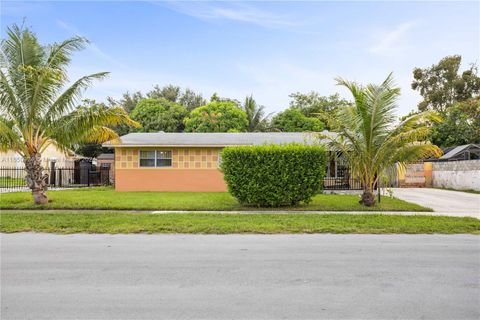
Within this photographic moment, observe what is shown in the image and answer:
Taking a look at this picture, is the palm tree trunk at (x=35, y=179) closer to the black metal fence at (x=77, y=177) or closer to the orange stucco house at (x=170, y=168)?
the orange stucco house at (x=170, y=168)

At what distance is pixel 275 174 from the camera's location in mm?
13336

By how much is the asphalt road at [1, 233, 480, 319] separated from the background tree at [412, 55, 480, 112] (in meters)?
40.0

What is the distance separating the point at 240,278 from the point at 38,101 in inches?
454

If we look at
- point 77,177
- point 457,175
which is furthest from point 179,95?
point 457,175

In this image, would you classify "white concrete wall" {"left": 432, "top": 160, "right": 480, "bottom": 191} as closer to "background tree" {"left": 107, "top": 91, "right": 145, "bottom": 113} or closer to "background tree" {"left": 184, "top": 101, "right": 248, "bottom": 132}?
"background tree" {"left": 184, "top": 101, "right": 248, "bottom": 132}

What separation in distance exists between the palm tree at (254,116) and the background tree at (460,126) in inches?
660

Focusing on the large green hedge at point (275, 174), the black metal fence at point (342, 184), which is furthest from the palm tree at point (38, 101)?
the black metal fence at point (342, 184)

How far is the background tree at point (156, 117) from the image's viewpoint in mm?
37719

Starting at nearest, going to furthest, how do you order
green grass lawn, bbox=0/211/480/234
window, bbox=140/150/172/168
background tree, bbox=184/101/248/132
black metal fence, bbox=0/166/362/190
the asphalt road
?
the asphalt road → green grass lawn, bbox=0/211/480/234 → window, bbox=140/150/172/168 → black metal fence, bbox=0/166/362/190 → background tree, bbox=184/101/248/132

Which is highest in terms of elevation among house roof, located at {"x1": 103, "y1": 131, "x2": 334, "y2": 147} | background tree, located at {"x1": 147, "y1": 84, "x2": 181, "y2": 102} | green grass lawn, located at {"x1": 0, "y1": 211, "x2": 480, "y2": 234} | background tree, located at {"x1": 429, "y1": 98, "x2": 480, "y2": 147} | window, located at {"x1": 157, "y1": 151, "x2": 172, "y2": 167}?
background tree, located at {"x1": 147, "y1": 84, "x2": 181, "y2": 102}

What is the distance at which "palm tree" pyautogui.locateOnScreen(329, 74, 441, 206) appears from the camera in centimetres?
1316

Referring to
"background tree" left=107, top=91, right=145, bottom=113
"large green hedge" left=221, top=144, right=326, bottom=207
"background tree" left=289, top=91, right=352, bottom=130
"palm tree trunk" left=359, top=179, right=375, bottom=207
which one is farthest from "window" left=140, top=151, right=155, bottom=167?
"background tree" left=107, top=91, right=145, bottom=113

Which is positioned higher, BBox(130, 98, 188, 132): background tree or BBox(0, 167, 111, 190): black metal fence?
BBox(130, 98, 188, 132): background tree

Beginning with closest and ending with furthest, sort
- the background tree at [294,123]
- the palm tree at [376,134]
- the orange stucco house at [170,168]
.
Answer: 1. the palm tree at [376,134]
2. the orange stucco house at [170,168]
3. the background tree at [294,123]
